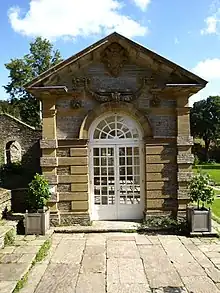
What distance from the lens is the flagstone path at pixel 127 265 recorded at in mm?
5660

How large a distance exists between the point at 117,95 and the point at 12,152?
12.7m

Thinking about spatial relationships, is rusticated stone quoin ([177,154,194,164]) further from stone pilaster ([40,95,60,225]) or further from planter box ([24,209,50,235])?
planter box ([24,209,50,235])

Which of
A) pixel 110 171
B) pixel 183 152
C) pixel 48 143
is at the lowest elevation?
pixel 110 171

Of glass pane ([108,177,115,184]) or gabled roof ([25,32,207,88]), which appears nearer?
gabled roof ([25,32,207,88])

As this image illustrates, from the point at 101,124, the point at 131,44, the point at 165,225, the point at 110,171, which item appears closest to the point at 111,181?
the point at 110,171

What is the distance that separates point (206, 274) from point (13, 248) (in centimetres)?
417

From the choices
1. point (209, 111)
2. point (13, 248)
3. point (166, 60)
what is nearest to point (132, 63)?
point (166, 60)

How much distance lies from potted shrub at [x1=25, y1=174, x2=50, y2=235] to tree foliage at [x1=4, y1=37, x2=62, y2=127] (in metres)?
25.4

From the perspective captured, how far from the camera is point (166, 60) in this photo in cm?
925

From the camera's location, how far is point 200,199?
29.3 feet

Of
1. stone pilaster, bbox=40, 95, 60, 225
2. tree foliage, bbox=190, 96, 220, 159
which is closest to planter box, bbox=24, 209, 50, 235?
stone pilaster, bbox=40, 95, 60, 225

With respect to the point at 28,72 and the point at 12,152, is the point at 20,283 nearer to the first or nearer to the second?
the point at 12,152

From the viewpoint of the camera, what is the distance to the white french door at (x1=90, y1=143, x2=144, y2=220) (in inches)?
387

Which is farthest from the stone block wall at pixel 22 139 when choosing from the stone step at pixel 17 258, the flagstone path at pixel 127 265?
the flagstone path at pixel 127 265
